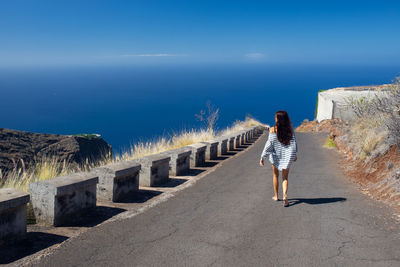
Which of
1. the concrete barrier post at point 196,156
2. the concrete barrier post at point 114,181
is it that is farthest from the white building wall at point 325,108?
the concrete barrier post at point 114,181

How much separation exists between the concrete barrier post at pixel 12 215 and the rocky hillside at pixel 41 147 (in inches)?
660

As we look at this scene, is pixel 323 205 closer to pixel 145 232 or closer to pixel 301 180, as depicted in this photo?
pixel 301 180

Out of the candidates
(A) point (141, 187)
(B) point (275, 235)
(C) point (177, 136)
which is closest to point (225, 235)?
(B) point (275, 235)

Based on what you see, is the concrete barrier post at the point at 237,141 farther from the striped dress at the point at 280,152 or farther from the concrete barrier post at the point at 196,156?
the striped dress at the point at 280,152

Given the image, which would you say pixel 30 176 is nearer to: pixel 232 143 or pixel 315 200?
pixel 315 200

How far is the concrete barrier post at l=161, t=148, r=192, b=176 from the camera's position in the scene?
9445 mm

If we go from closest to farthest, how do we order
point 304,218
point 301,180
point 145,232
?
1. point 145,232
2. point 304,218
3. point 301,180

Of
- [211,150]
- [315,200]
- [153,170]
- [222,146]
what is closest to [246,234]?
[315,200]

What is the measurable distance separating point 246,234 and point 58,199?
2.62 metres

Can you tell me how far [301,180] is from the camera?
9.09 m

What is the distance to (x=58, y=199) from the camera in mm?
5156

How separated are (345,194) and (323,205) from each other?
119 cm

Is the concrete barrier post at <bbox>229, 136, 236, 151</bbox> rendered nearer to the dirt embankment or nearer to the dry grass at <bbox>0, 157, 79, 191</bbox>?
the dirt embankment

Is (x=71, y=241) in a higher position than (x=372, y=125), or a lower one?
lower
